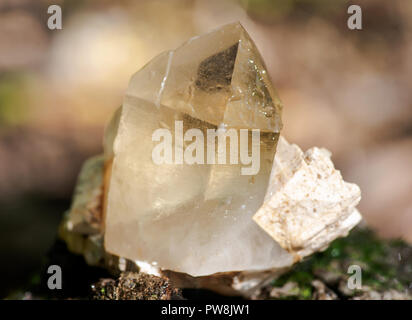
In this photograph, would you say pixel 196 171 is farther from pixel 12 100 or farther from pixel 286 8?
pixel 286 8

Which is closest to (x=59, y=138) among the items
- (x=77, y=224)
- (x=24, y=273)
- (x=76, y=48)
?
(x=76, y=48)

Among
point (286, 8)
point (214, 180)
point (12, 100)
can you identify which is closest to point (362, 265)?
point (214, 180)

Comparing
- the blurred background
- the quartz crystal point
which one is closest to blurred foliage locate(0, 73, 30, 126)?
the blurred background

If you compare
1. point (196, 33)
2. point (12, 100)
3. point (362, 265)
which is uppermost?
point (196, 33)

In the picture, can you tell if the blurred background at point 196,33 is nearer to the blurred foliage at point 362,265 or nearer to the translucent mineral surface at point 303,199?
the blurred foliage at point 362,265

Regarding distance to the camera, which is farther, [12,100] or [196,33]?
[196,33]

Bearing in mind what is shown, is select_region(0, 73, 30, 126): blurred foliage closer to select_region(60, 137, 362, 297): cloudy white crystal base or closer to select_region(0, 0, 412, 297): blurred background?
select_region(0, 0, 412, 297): blurred background

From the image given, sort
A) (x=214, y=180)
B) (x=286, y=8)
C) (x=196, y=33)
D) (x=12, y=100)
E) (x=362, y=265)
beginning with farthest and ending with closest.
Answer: (x=286, y=8)
(x=196, y=33)
(x=12, y=100)
(x=362, y=265)
(x=214, y=180)
